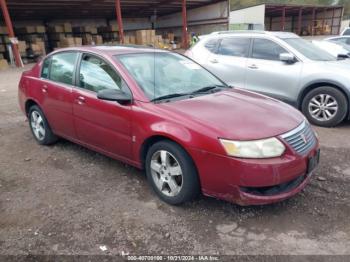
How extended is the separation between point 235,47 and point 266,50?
707mm

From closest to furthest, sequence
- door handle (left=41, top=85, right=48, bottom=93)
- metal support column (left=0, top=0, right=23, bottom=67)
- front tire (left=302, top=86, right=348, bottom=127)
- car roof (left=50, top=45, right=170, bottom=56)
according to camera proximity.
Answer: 1. car roof (left=50, top=45, right=170, bottom=56)
2. door handle (left=41, top=85, right=48, bottom=93)
3. front tire (left=302, top=86, right=348, bottom=127)
4. metal support column (left=0, top=0, right=23, bottom=67)

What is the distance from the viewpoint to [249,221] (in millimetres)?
2955

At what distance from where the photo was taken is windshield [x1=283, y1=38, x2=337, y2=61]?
6.12 meters

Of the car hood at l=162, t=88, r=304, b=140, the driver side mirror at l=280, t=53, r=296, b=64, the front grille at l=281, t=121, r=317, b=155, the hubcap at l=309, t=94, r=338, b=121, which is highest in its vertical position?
the driver side mirror at l=280, t=53, r=296, b=64

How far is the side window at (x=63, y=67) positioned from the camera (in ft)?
13.8

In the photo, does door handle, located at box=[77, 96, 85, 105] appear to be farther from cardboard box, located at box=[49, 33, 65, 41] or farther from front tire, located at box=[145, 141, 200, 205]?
cardboard box, located at box=[49, 33, 65, 41]

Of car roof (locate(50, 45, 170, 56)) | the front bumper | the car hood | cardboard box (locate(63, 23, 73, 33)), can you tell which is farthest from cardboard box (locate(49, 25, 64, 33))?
the front bumper

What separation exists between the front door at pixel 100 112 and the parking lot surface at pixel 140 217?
430 millimetres

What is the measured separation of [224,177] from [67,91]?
7.92ft

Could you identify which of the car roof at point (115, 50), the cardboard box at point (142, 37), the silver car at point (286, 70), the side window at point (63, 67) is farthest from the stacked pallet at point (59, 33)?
the car roof at point (115, 50)

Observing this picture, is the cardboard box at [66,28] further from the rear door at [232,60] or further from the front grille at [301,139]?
the front grille at [301,139]

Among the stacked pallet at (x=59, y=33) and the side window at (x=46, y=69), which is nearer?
the side window at (x=46, y=69)

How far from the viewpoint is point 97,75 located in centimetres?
382

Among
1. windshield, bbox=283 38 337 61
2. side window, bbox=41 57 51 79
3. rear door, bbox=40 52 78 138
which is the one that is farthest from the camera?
windshield, bbox=283 38 337 61
